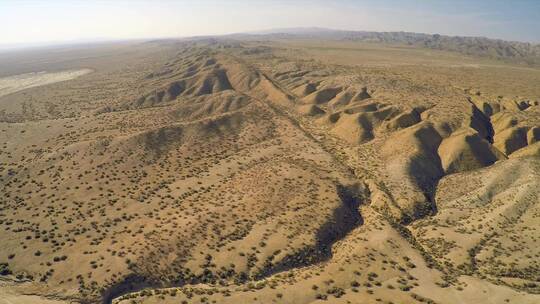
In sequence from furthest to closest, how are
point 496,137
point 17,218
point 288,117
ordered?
point 288,117, point 496,137, point 17,218

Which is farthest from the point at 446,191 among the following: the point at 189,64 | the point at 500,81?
the point at 189,64

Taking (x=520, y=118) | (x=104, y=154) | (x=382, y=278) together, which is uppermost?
(x=520, y=118)

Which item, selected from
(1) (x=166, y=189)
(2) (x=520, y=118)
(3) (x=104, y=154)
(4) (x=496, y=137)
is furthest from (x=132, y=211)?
(2) (x=520, y=118)

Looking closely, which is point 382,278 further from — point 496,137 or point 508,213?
point 496,137

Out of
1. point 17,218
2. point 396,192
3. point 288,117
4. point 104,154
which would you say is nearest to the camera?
point 17,218

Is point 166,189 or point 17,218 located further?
point 166,189

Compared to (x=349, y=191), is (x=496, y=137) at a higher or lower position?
higher
